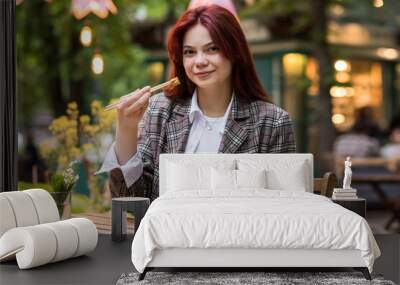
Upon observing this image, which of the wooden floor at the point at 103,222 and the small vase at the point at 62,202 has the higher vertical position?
the small vase at the point at 62,202

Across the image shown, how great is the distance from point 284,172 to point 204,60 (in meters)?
1.06

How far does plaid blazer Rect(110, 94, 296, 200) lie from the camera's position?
554 centimetres

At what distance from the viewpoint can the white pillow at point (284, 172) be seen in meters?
5.23

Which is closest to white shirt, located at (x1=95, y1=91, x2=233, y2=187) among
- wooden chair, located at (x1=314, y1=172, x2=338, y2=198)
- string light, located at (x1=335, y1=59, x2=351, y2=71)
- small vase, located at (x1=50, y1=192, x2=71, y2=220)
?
small vase, located at (x1=50, y1=192, x2=71, y2=220)

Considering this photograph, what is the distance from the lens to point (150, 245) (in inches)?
157

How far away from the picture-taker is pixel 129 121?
5.45 m

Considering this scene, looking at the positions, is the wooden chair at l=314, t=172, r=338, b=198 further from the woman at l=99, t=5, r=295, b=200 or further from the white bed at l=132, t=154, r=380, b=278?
the white bed at l=132, t=154, r=380, b=278

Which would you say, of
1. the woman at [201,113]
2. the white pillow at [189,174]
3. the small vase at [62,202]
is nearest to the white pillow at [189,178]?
the white pillow at [189,174]

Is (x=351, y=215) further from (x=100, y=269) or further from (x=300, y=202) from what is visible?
(x=100, y=269)

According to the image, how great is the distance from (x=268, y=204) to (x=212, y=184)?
0.91 metres

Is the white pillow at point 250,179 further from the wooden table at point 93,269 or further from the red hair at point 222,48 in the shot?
the wooden table at point 93,269

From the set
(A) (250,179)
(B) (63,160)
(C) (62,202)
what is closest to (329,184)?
(A) (250,179)

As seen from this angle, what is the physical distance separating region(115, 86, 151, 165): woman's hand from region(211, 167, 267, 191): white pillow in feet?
2.37

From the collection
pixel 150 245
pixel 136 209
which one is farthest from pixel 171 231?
pixel 136 209
